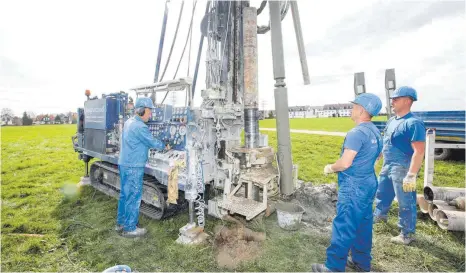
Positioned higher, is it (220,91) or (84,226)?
(220,91)

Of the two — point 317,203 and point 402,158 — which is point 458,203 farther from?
point 317,203

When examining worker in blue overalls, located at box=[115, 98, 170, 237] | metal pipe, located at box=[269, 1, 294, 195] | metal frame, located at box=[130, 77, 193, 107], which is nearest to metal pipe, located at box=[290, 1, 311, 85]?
metal pipe, located at box=[269, 1, 294, 195]

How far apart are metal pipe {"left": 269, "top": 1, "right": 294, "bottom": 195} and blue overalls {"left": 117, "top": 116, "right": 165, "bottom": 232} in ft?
7.13

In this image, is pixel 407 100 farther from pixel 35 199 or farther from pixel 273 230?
pixel 35 199

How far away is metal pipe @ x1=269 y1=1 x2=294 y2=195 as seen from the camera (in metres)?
4.02

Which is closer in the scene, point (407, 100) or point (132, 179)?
point (407, 100)

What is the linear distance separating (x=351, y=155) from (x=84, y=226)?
4636 mm

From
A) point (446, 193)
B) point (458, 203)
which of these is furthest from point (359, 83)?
point (458, 203)

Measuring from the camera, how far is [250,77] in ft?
13.5

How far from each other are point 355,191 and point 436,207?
2.85 meters

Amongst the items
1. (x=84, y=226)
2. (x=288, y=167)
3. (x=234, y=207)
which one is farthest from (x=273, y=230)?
(x=84, y=226)

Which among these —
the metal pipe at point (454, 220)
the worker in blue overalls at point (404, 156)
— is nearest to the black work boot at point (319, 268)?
the worker in blue overalls at point (404, 156)

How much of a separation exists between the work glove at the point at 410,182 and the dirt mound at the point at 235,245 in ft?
7.18

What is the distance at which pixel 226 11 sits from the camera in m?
4.63
